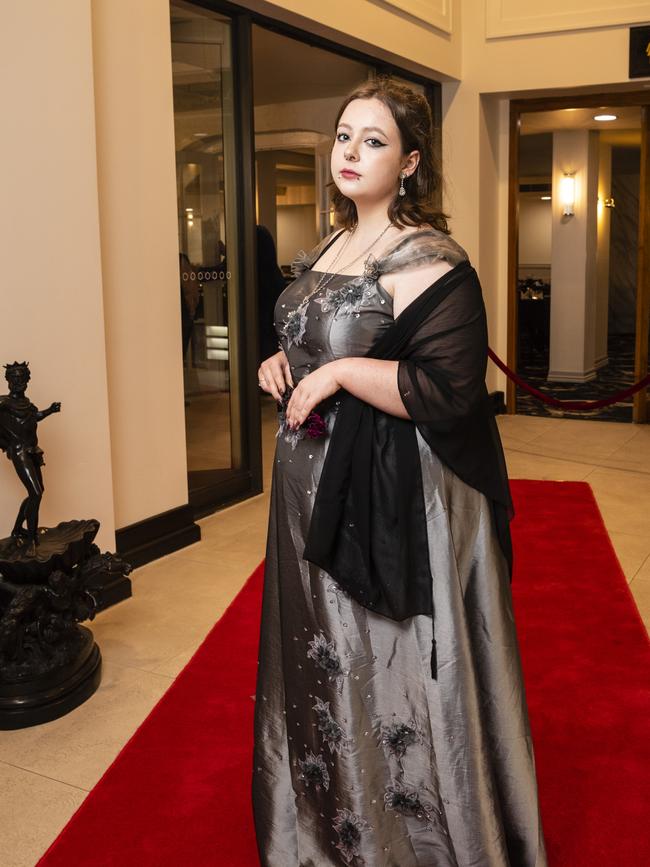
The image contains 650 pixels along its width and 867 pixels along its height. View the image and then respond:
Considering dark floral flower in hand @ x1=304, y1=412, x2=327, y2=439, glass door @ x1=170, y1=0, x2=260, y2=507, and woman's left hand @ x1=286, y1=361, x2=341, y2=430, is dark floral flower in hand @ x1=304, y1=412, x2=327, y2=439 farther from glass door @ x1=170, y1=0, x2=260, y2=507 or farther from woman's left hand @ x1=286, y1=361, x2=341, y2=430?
glass door @ x1=170, y1=0, x2=260, y2=507

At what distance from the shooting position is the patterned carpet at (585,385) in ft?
29.4

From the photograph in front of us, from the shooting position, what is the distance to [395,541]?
1.95 metres

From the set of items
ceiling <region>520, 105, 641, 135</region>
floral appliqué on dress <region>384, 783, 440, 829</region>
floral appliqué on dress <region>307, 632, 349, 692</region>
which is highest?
ceiling <region>520, 105, 641, 135</region>

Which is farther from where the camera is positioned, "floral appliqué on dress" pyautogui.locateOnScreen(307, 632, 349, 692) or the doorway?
the doorway

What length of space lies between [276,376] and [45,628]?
154 centimetres

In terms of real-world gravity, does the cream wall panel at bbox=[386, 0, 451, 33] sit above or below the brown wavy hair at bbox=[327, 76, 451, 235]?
above

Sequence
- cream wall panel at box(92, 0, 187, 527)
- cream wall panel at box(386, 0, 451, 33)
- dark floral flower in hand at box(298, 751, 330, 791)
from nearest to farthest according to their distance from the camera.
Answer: dark floral flower in hand at box(298, 751, 330, 791), cream wall panel at box(92, 0, 187, 527), cream wall panel at box(386, 0, 451, 33)

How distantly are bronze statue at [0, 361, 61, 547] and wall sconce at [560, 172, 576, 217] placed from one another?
892cm

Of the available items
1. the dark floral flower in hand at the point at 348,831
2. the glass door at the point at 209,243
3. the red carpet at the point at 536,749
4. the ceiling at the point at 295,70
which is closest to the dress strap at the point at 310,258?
the dark floral flower in hand at the point at 348,831

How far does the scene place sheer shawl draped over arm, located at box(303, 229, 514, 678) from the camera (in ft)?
6.16

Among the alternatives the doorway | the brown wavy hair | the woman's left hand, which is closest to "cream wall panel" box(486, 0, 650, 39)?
the doorway

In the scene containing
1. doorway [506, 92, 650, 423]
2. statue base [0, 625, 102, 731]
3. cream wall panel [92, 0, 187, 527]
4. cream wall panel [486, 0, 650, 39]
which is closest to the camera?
statue base [0, 625, 102, 731]

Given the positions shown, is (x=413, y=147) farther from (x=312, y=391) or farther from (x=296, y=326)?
(x=312, y=391)

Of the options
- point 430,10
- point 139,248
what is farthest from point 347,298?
point 430,10
